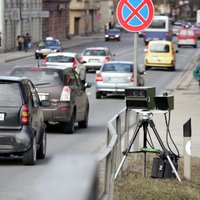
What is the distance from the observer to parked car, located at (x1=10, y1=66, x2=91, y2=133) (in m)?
19.0

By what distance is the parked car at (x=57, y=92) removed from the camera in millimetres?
19031

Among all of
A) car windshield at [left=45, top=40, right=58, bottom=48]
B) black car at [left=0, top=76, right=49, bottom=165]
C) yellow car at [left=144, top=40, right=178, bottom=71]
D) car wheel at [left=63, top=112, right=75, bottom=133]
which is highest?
black car at [left=0, top=76, right=49, bottom=165]

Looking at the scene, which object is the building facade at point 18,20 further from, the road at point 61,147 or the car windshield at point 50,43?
the road at point 61,147

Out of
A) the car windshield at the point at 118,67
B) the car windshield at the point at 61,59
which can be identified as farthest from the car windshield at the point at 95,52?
the car windshield at the point at 118,67

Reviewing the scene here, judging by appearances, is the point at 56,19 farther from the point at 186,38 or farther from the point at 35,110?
the point at 35,110

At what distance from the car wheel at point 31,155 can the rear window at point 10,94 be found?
648 millimetres

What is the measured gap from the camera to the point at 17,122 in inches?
525

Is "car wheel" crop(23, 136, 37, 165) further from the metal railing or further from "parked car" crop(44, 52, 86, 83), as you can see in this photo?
"parked car" crop(44, 52, 86, 83)

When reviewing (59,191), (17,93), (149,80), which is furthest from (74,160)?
(149,80)

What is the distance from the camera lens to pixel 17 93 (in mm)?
13469

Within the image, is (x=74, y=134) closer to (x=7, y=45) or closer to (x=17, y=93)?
(x=17, y=93)

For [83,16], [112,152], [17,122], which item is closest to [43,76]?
[17,122]

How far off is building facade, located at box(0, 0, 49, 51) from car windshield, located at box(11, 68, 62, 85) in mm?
54723

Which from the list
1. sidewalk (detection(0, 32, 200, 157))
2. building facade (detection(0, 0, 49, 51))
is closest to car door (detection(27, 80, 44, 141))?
sidewalk (detection(0, 32, 200, 157))
